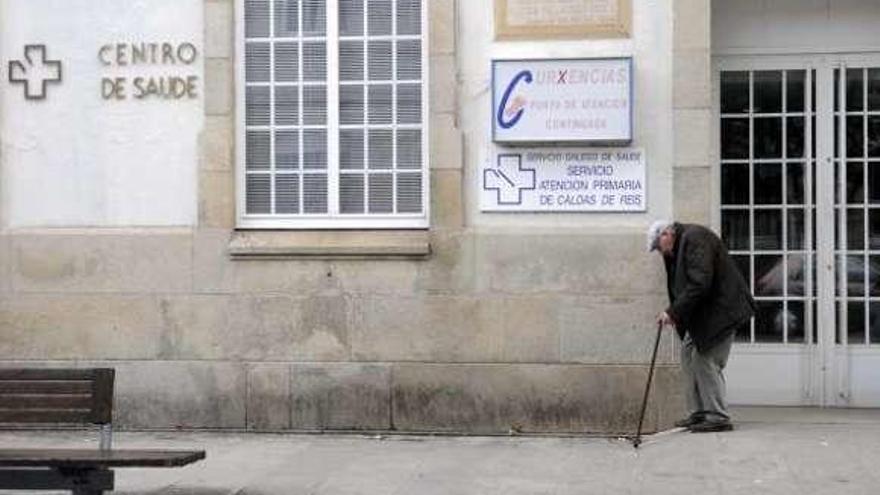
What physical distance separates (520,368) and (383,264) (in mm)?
1287

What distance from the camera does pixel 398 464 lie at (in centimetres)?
799

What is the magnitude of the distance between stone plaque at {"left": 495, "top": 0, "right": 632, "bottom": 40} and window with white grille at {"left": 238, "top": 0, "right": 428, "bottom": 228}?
67 centimetres

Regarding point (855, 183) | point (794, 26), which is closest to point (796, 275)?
point (855, 183)

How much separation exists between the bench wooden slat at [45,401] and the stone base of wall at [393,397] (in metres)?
2.28

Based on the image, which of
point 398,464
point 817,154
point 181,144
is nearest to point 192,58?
point 181,144

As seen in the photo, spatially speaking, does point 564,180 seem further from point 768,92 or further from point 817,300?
point 817,300

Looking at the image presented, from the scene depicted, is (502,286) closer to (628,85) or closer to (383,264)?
(383,264)

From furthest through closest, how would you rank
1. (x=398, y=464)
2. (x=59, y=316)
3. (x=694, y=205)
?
(x=59, y=316), (x=694, y=205), (x=398, y=464)

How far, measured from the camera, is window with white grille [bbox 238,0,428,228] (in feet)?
30.3

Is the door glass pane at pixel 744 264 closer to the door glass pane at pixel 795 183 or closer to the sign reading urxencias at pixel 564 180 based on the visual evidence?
the door glass pane at pixel 795 183

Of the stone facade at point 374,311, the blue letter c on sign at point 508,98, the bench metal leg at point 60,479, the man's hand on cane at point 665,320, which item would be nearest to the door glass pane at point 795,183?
the stone facade at point 374,311

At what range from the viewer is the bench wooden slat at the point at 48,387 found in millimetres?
6984

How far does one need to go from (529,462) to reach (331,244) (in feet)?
7.62

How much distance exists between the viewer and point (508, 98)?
8922mm
